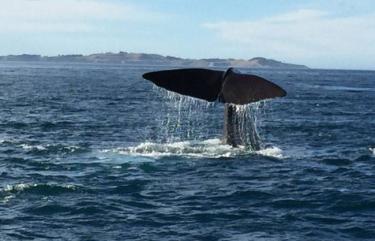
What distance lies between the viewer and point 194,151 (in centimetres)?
2005

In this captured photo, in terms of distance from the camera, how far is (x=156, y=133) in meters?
27.6

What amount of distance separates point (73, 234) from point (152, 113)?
87.5 feet

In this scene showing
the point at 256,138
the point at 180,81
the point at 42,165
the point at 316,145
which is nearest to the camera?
the point at 180,81

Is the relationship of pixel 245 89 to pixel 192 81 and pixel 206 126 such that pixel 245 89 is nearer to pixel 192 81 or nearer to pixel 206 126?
pixel 192 81

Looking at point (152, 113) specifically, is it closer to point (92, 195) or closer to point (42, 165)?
point (42, 165)

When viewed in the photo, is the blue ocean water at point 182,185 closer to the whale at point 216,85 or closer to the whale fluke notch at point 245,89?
the whale at point 216,85

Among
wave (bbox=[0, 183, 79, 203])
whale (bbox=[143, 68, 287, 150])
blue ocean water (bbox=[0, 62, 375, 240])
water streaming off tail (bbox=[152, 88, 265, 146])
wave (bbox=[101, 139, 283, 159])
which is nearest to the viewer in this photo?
blue ocean water (bbox=[0, 62, 375, 240])

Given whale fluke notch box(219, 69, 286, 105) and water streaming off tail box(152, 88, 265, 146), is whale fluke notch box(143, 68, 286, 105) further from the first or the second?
water streaming off tail box(152, 88, 265, 146)

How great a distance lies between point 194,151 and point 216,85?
11.9 feet

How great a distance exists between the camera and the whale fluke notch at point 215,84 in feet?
53.3

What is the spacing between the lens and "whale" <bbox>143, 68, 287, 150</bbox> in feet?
53.2

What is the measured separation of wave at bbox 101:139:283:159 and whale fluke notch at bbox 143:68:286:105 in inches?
104

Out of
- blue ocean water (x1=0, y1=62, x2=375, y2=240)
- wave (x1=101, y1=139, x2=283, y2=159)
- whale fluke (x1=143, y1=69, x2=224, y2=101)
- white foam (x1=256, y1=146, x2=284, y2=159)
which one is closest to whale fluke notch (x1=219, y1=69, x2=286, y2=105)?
whale fluke (x1=143, y1=69, x2=224, y2=101)

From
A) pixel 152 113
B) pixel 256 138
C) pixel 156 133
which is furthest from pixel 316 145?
pixel 152 113
